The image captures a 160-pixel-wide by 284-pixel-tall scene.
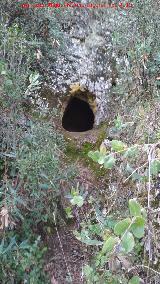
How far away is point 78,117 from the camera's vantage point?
447 cm

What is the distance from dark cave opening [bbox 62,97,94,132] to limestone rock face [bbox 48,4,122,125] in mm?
296

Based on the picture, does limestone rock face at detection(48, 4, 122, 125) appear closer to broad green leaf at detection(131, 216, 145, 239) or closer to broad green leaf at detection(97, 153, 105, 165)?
broad green leaf at detection(97, 153, 105, 165)

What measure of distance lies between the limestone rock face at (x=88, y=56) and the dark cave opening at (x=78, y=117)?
0.30 m

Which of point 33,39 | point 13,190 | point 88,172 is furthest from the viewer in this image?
point 33,39

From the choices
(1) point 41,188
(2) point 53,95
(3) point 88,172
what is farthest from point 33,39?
(1) point 41,188

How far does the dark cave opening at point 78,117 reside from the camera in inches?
171

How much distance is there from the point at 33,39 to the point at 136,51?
1059 mm

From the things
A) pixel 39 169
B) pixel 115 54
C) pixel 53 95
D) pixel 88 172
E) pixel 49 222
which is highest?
pixel 115 54

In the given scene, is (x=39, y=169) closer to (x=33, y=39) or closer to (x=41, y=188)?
(x=41, y=188)

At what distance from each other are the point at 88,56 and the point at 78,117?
718 millimetres

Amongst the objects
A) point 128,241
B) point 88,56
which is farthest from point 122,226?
point 88,56

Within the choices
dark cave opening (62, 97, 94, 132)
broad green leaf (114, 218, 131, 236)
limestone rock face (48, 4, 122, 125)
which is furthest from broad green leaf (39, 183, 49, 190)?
broad green leaf (114, 218, 131, 236)

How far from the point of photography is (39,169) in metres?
2.85

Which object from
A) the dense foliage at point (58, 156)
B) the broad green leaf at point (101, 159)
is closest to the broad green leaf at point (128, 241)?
the broad green leaf at point (101, 159)
